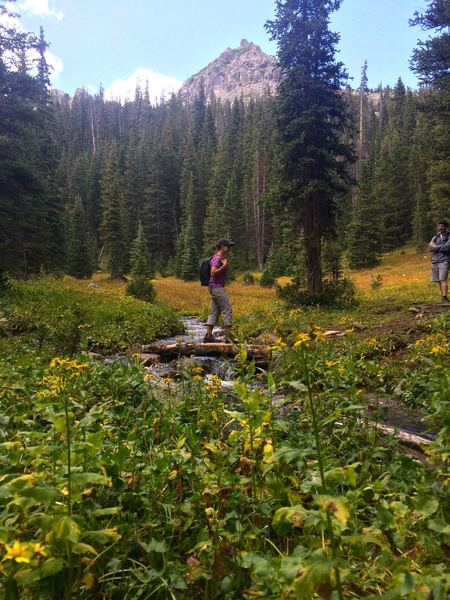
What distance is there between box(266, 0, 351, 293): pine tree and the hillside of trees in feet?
1.69

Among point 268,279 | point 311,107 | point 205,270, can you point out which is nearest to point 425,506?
point 205,270

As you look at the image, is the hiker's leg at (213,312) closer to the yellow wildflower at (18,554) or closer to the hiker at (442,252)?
the hiker at (442,252)

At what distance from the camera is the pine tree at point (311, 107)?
56.7ft

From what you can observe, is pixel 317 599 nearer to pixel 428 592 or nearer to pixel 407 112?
pixel 428 592

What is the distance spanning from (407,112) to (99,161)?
179 feet

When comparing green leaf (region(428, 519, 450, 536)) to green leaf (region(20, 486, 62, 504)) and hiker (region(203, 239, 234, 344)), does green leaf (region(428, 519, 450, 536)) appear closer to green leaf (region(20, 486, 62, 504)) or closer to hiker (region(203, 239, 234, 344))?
green leaf (region(20, 486, 62, 504))

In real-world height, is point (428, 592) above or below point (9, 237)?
below

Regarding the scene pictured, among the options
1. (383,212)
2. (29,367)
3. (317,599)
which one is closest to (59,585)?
(317,599)

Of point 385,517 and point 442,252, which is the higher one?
point 442,252

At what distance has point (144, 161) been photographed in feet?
252

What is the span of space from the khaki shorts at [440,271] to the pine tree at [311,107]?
5.41 meters

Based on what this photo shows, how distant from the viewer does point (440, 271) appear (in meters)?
12.1

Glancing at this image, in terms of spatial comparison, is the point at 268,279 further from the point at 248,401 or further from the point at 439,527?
the point at 439,527

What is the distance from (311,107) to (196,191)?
172 ft
